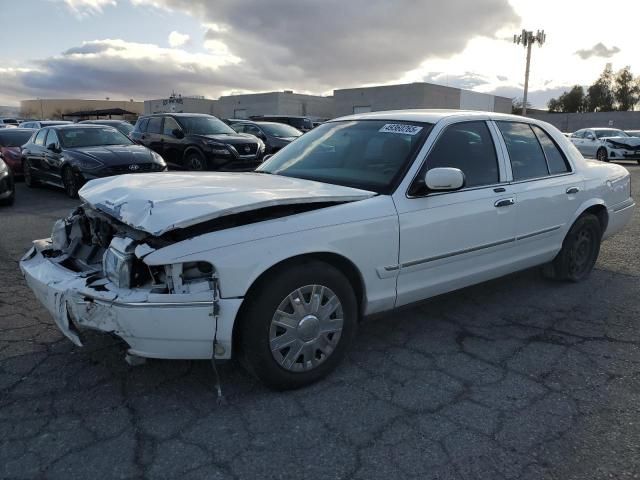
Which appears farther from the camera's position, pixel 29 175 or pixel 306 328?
pixel 29 175

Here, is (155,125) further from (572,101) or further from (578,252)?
(572,101)

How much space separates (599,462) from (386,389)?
1117mm

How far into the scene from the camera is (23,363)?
3299 millimetres

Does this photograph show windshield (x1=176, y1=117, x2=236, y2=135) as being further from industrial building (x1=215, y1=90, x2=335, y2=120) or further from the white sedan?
industrial building (x1=215, y1=90, x2=335, y2=120)

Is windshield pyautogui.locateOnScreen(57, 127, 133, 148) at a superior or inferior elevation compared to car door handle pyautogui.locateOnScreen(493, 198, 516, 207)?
superior

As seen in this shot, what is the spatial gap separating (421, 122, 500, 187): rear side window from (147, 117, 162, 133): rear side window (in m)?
11.1

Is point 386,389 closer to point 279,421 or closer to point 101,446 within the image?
point 279,421

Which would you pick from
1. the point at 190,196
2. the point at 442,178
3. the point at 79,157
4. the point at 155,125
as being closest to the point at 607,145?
the point at 155,125

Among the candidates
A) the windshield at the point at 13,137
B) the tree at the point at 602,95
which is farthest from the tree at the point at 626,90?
the windshield at the point at 13,137

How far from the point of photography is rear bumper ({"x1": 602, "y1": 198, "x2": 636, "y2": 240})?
5166mm

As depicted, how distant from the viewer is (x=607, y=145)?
70.5ft

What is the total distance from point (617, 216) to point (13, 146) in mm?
13955

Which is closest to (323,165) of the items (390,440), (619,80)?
(390,440)

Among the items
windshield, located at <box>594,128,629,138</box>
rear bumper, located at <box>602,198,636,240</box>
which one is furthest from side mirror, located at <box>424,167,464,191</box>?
windshield, located at <box>594,128,629,138</box>
